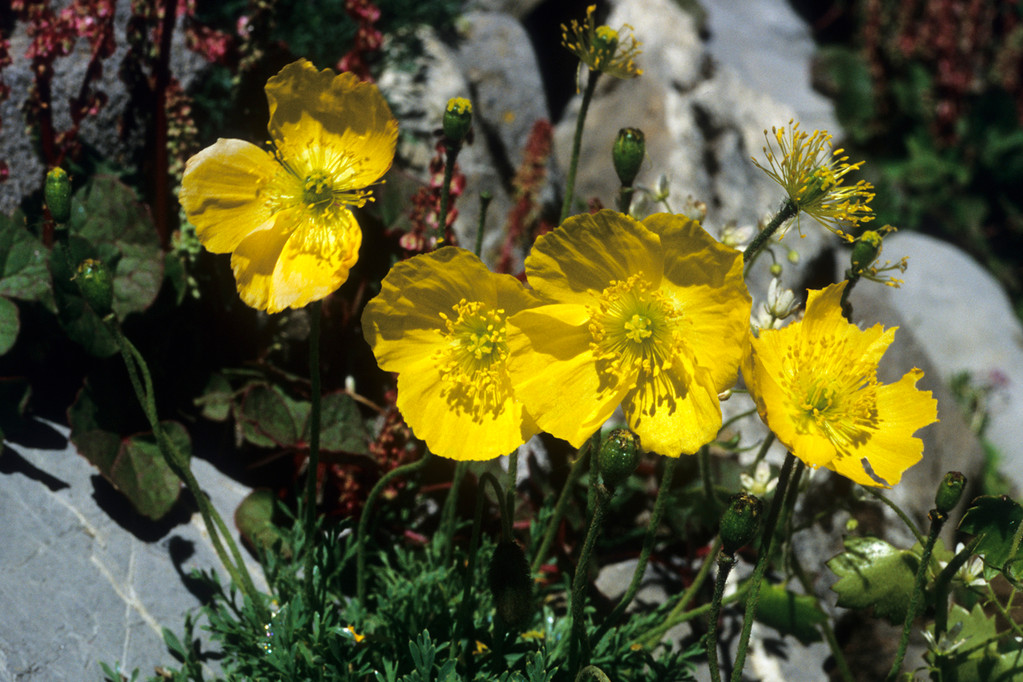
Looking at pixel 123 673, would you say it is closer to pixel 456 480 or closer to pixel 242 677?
pixel 242 677

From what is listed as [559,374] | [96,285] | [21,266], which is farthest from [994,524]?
[21,266]

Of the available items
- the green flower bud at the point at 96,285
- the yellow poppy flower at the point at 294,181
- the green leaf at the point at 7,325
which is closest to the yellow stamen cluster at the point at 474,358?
the yellow poppy flower at the point at 294,181

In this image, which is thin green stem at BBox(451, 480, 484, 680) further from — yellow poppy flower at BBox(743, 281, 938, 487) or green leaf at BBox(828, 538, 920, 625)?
green leaf at BBox(828, 538, 920, 625)

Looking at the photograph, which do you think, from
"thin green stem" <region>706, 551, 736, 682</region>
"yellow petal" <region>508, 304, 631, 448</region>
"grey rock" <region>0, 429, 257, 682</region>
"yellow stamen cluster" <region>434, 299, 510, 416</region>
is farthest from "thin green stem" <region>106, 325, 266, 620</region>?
"thin green stem" <region>706, 551, 736, 682</region>

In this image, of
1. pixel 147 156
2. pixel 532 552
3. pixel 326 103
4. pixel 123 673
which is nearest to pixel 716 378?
pixel 326 103

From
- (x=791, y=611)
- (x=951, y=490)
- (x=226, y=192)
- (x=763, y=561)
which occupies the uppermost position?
(x=226, y=192)

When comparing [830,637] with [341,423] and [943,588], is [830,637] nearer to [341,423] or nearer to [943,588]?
[943,588]
